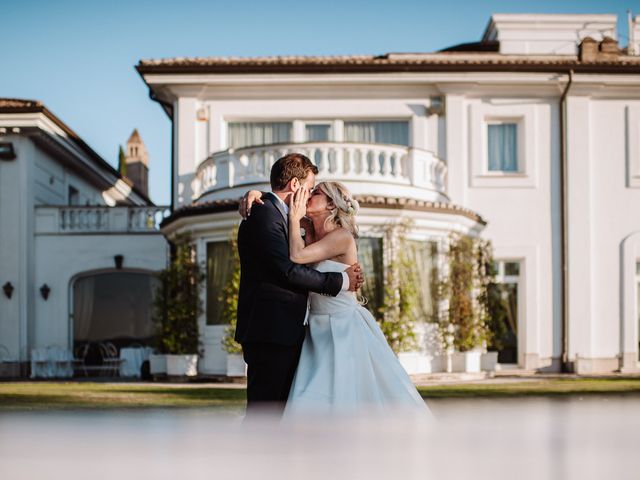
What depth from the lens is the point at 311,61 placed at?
18984 mm

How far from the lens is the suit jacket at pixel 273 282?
177 inches

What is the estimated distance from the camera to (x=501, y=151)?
1988cm

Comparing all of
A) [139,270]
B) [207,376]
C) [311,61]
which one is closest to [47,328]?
[139,270]

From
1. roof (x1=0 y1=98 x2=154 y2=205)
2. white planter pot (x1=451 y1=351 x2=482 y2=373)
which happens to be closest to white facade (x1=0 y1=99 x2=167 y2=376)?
roof (x1=0 y1=98 x2=154 y2=205)

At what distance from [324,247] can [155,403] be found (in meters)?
7.13

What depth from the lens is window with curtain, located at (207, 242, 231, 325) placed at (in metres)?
16.7

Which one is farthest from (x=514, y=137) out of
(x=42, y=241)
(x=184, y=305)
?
(x=42, y=241)

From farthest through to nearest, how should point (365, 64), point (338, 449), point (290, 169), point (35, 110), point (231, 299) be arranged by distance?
point (35, 110)
point (365, 64)
point (231, 299)
point (290, 169)
point (338, 449)

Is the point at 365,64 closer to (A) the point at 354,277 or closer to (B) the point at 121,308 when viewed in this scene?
(B) the point at 121,308

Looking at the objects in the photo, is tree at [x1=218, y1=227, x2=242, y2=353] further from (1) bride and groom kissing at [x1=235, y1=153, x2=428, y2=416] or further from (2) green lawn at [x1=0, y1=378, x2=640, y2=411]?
(1) bride and groom kissing at [x1=235, y1=153, x2=428, y2=416]

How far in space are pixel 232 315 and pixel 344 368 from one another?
38.6 feet

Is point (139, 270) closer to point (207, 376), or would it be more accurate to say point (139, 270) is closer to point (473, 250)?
point (207, 376)


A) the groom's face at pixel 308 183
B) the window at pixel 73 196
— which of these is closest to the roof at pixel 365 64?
the window at pixel 73 196

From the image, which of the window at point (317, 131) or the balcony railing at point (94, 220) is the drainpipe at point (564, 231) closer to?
the window at point (317, 131)
